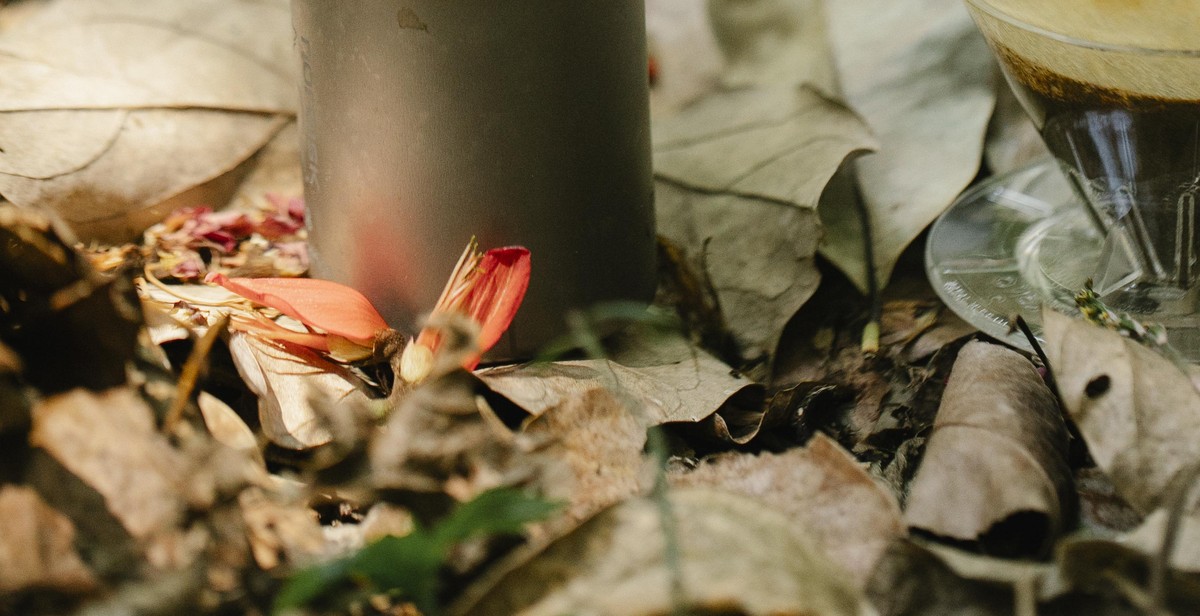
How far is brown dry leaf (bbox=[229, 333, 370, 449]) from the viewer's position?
0.69 meters

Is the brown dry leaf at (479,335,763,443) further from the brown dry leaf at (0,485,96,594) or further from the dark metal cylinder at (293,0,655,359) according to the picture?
the brown dry leaf at (0,485,96,594)

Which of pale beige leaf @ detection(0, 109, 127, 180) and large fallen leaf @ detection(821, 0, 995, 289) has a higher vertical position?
pale beige leaf @ detection(0, 109, 127, 180)

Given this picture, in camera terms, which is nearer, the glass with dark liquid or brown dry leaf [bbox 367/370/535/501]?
brown dry leaf [bbox 367/370/535/501]

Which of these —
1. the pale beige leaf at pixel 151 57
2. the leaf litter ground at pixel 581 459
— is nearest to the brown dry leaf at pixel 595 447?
the leaf litter ground at pixel 581 459

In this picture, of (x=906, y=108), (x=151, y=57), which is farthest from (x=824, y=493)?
(x=151, y=57)

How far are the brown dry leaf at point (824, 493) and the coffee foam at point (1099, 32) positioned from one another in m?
0.34

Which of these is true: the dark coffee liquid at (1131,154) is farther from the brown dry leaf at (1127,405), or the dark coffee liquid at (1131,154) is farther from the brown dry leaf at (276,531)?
the brown dry leaf at (276,531)

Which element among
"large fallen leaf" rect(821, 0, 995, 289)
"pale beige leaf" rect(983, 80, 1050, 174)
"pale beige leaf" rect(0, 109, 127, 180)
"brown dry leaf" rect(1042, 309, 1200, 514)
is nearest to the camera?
"brown dry leaf" rect(1042, 309, 1200, 514)

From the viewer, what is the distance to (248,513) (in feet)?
2.02

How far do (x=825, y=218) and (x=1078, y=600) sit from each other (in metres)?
0.49

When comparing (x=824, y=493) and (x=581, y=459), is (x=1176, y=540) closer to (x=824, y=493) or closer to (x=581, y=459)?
(x=824, y=493)

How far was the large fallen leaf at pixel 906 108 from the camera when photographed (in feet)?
3.27

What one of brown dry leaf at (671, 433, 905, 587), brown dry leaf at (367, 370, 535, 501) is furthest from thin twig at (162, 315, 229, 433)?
brown dry leaf at (671, 433, 905, 587)

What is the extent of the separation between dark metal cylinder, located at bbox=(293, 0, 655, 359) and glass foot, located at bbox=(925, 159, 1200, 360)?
28cm
